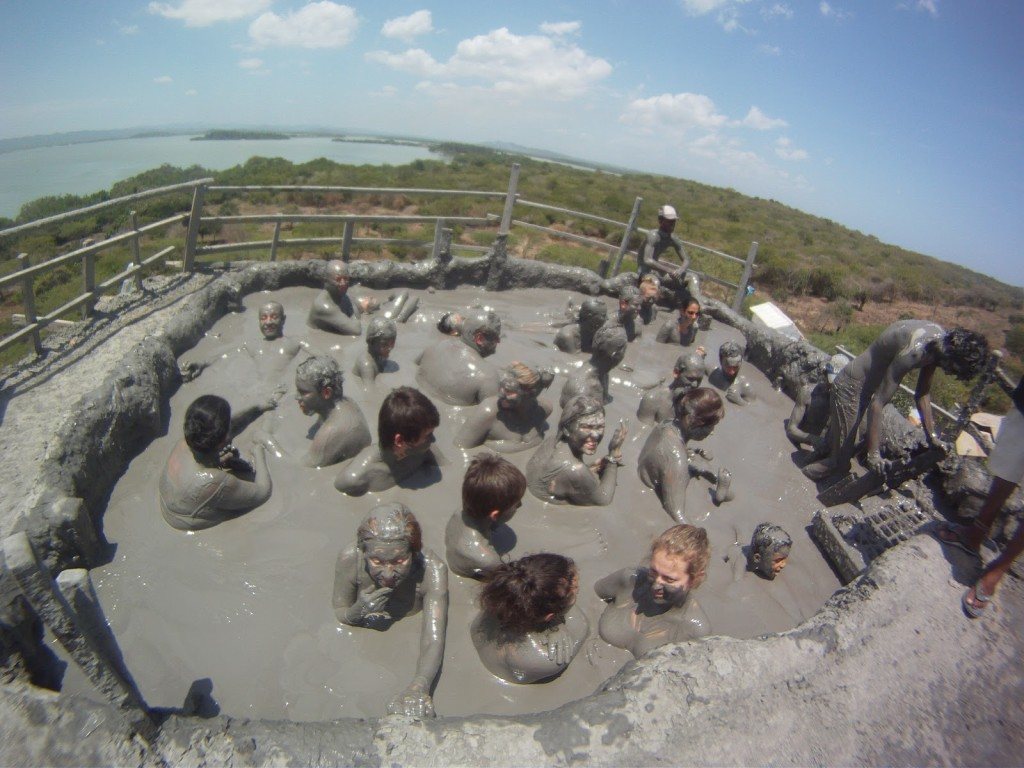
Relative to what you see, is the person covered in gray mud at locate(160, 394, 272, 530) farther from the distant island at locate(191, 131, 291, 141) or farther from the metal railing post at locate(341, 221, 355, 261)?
the distant island at locate(191, 131, 291, 141)

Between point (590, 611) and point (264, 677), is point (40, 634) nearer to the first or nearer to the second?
point (264, 677)

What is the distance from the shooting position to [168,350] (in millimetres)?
4887

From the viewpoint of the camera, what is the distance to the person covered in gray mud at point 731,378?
6.20 m

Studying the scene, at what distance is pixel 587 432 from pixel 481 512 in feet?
3.36

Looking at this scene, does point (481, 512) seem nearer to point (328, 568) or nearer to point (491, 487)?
point (491, 487)

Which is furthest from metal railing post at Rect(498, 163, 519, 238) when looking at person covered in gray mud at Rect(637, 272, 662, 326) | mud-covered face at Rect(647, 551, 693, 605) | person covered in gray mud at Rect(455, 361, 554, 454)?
mud-covered face at Rect(647, 551, 693, 605)

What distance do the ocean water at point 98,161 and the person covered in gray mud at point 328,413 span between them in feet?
30.3

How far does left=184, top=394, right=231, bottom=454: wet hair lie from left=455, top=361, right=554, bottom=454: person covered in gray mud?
70.7 inches

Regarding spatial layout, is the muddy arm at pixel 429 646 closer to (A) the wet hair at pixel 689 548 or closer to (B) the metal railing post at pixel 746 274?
(A) the wet hair at pixel 689 548

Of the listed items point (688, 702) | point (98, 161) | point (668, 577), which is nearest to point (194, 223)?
point (668, 577)

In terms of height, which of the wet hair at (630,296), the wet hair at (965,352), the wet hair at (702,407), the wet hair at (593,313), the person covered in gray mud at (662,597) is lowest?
the person covered in gray mud at (662,597)

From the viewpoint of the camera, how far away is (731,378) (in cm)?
634

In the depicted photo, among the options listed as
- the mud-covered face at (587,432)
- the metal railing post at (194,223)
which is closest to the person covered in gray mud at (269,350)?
the metal railing post at (194,223)

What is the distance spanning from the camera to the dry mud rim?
1896 millimetres
